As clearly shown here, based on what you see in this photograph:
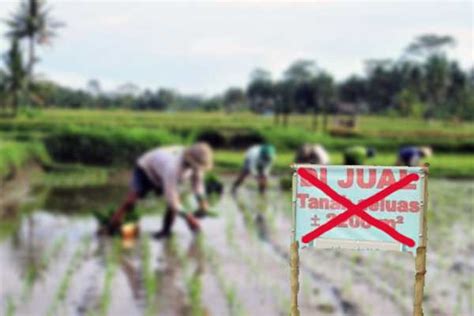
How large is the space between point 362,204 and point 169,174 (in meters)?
5.09

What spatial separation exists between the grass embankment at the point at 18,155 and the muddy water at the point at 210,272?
3.59 metres

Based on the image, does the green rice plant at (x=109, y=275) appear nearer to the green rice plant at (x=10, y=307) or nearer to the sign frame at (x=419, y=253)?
the green rice plant at (x=10, y=307)

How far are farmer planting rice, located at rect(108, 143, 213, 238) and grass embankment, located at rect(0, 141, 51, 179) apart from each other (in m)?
5.76

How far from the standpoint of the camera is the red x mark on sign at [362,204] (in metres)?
3.68

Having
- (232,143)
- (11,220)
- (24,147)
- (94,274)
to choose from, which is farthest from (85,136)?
(94,274)

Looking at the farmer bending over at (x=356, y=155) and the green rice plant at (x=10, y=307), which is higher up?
the farmer bending over at (x=356, y=155)

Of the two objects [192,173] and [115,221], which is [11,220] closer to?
[115,221]

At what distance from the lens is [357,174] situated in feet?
12.1

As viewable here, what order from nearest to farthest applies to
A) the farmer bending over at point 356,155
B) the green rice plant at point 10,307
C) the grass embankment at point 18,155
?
the green rice plant at point 10,307 → the farmer bending over at point 356,155 → the grass embankment at point 18,155

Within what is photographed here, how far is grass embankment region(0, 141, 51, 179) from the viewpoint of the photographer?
15023 millimetres

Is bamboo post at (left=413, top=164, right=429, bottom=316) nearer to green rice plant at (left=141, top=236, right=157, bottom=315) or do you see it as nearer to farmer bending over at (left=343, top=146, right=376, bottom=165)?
green rice plant at (left=141, top=236, right=157, bottom=315)

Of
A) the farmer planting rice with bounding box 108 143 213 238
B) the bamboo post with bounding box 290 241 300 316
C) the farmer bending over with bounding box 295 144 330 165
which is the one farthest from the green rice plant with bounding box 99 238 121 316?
the farmer bending over with bounding box 295 144 330 165

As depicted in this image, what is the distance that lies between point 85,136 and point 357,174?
17752 millimetres

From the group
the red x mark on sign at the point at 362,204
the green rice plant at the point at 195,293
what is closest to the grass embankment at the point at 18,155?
the green rice plant at the point at 195,293
